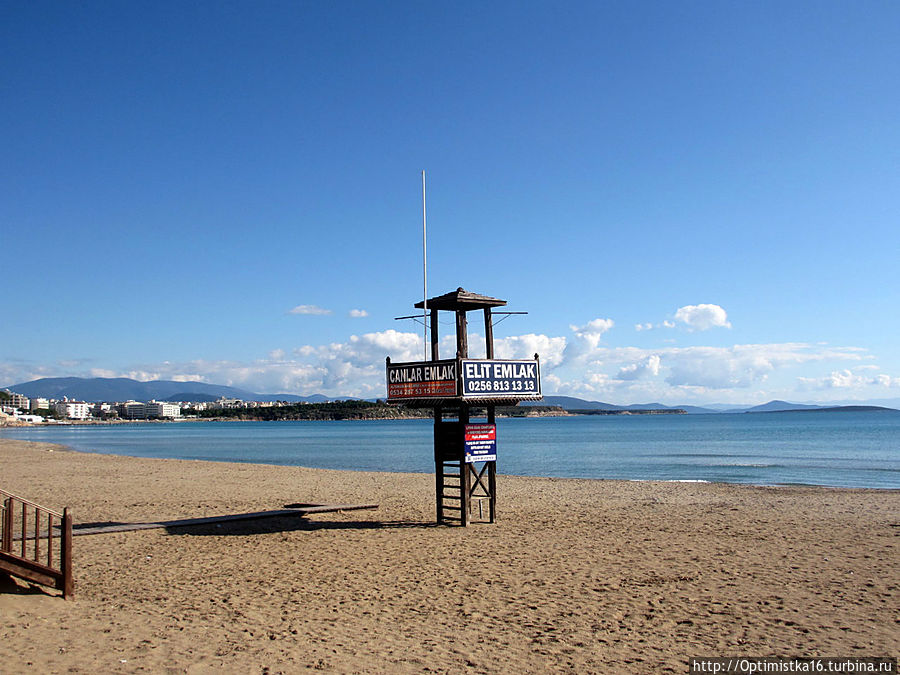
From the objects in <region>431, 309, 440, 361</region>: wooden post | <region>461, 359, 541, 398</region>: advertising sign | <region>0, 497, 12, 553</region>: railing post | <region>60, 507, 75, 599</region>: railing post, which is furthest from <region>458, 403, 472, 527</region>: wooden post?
<region>0, 497, 12, 553</region>: railing post

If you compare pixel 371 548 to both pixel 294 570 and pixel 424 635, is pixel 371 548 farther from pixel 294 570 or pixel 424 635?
pixel 424 635

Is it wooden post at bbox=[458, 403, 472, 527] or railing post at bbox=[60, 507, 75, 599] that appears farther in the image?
wooden post at bbox=[458, 403, 472, 527]

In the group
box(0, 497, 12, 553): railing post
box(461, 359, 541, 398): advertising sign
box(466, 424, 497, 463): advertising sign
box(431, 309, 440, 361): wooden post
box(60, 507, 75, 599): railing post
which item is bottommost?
box(60, 507, 75, 599): railing post

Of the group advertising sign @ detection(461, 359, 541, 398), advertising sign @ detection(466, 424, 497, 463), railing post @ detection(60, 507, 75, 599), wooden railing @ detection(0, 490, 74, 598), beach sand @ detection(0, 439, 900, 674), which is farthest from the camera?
advertising sign @ detection(466, 424, 497, 463)

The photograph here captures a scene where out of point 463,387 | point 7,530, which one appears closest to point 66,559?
point 7,530

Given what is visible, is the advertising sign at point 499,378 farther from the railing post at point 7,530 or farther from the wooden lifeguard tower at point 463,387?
the railing post at point 7,530

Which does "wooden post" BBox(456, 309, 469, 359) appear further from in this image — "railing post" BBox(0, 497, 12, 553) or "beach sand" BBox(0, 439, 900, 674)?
"railing post" BBox(0, 497, 12, 553)

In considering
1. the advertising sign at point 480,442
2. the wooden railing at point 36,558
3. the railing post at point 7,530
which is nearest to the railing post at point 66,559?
the wooden railing at point 36,558

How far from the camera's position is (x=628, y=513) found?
19359mm

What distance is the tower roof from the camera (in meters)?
16.5

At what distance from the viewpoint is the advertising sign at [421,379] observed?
15828 millimetres

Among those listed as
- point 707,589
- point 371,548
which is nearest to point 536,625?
point 707,589

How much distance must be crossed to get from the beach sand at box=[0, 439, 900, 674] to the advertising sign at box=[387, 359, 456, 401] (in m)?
3.12

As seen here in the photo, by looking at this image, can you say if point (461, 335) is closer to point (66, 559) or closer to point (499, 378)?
point (499, 378)
